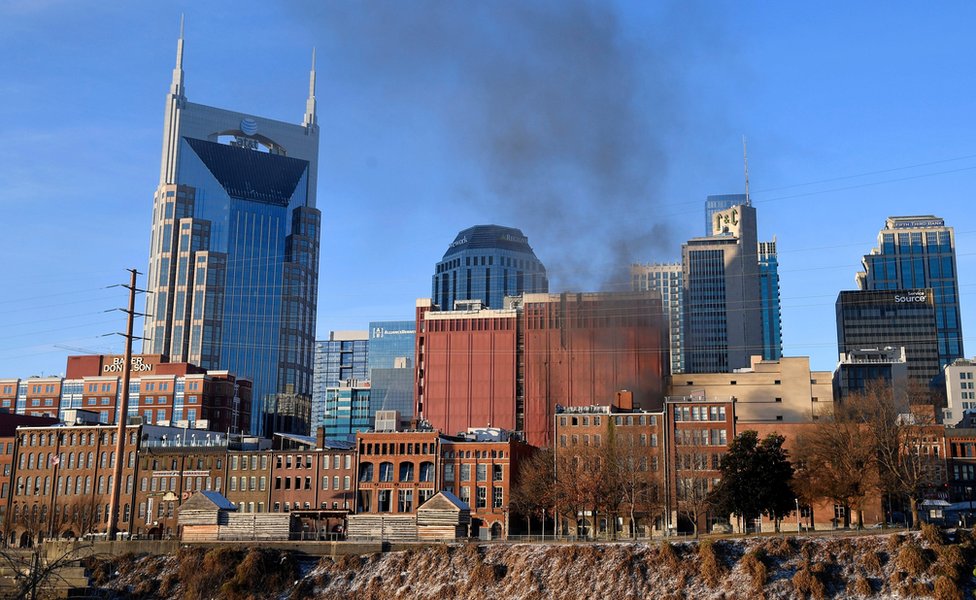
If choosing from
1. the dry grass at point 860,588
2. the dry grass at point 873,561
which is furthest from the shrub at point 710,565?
the dry grass at point 873,561

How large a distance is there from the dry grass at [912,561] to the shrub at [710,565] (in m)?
13.1

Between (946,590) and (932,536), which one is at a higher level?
(932,536)

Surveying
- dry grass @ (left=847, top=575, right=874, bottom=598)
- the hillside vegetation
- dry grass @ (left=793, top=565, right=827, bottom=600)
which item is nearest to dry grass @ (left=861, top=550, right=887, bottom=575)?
the hillside vegetation

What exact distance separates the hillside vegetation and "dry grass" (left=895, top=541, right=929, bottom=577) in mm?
89

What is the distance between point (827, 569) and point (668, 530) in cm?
5148

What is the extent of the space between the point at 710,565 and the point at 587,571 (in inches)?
397

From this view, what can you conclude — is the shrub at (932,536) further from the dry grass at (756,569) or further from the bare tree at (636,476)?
the bare tree at (636,476)

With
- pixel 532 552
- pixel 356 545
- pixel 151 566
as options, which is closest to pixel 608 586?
pixel 532 552

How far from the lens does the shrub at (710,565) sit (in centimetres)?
8275

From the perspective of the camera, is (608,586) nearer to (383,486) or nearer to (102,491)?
(383,486)

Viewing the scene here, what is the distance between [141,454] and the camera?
15750 cm

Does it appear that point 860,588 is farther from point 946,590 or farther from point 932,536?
point 932,536

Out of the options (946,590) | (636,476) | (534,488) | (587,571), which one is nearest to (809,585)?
(946,590)

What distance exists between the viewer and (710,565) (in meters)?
83.7
